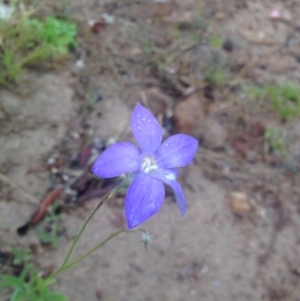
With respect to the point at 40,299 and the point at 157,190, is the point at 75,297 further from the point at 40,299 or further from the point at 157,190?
the point at 157,190

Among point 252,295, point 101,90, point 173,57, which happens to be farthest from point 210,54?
point 252,295

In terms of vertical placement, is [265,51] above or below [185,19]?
below

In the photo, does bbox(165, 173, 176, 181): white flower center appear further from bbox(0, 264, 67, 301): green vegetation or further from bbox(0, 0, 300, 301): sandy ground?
bbox(0, 0, 300, 301): sandy ground

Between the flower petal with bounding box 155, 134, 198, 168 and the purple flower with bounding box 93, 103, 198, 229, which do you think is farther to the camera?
the flower petal with bounding box 155, 134, 198, 168

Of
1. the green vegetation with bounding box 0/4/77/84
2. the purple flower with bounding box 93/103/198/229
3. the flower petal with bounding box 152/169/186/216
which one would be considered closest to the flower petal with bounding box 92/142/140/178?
the purple flower with bounding box 93/103/198/229

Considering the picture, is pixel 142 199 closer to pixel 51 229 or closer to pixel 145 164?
pixel 145 164

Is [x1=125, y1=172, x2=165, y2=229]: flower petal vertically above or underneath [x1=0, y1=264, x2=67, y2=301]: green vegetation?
above

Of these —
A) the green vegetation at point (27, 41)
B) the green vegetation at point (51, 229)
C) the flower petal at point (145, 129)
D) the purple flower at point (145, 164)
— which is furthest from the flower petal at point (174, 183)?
the green vegetation at point (27, 41)
